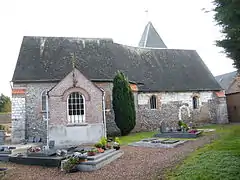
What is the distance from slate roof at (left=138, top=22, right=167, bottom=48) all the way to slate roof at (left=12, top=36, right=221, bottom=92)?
4915 mm

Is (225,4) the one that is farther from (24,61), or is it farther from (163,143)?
(24,61)

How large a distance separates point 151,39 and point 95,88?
1976 cm

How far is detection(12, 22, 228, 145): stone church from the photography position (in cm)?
1597

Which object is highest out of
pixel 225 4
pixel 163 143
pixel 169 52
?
pixel 169 52

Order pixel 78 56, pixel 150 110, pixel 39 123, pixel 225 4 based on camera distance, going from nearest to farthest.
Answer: pixel 225 4 < pixel 39 123 < pixel 78 56 < pixel 150 110

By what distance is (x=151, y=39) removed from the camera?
3400 cm

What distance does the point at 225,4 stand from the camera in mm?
6902

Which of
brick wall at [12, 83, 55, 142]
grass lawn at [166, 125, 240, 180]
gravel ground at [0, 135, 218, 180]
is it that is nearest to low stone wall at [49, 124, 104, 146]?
brick wall at [12, 83, 55, 142]

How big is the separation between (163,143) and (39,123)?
35.3 ft

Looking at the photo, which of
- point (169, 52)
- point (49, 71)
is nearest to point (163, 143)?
point (49, 71)

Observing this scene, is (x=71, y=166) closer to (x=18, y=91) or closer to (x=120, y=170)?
(x=120, y=170)

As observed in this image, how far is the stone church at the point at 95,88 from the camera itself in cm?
1597

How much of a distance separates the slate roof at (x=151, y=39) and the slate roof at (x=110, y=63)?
16.1ft

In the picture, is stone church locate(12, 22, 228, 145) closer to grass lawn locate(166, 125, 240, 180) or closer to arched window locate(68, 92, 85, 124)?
arched window locate(68, 92, 85, 124)
